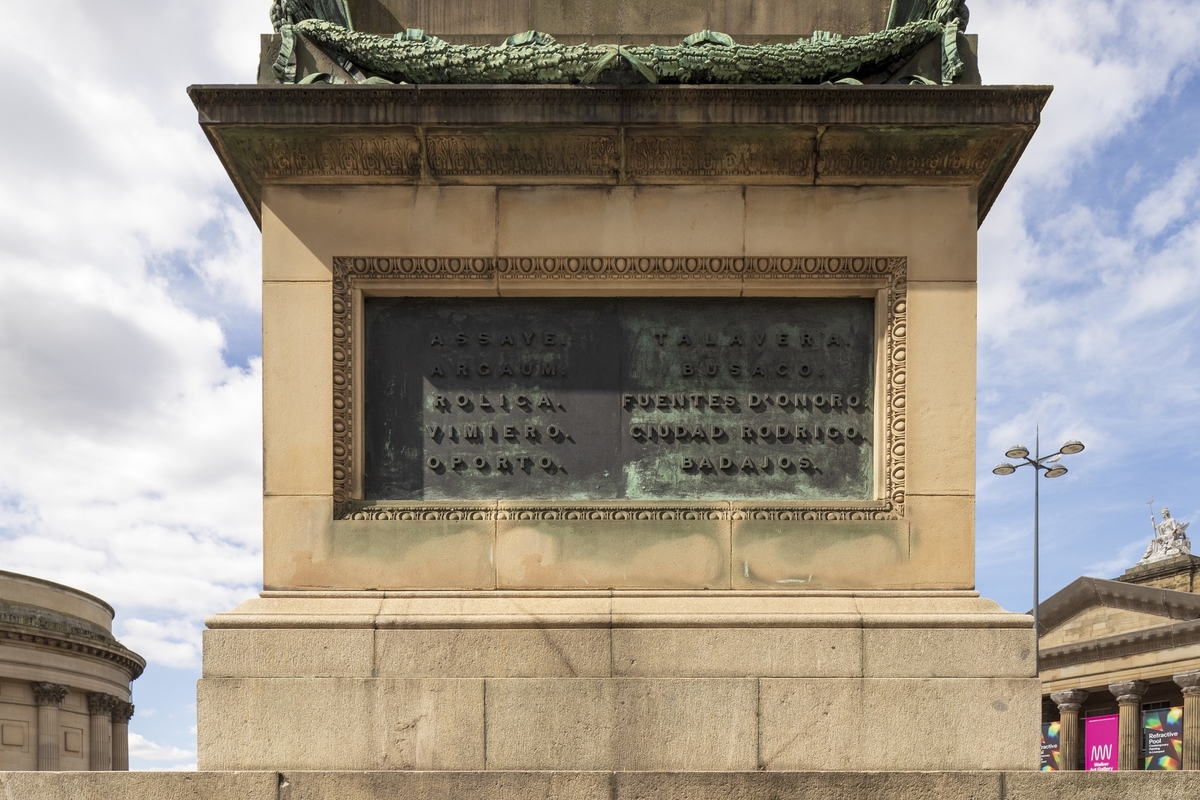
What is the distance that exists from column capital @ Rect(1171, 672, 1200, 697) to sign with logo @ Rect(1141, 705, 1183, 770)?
58.8 inches

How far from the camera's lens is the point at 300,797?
7871mm

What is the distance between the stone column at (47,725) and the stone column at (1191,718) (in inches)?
2293

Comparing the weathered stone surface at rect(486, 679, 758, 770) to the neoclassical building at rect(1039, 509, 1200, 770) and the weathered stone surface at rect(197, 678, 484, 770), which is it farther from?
the neoclassical building at rect(1039, 509, 1200, 770)

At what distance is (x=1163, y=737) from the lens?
53.5 metres

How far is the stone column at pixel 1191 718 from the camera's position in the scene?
165ft

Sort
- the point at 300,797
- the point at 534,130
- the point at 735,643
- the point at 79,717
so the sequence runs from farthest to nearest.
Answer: the point at 79,717 → the point at 534,130 → the point at 735,643 → the point at 300,797

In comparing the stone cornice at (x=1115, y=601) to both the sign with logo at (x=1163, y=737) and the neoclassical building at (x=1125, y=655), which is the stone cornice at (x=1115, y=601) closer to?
the neoclassical building at (x=1125, y=655)

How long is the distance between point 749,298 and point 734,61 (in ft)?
6.63

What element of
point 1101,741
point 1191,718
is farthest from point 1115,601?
point 1191,718

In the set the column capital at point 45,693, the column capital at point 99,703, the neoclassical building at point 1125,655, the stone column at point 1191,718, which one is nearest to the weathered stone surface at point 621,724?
the stone column at point 1191,718

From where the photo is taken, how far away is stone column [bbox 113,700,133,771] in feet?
226

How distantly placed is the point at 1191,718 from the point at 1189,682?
1.67 meters

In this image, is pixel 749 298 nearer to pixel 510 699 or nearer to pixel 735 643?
pixel 735 643

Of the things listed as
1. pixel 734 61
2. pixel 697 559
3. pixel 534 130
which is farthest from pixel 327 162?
pixel 697 559
